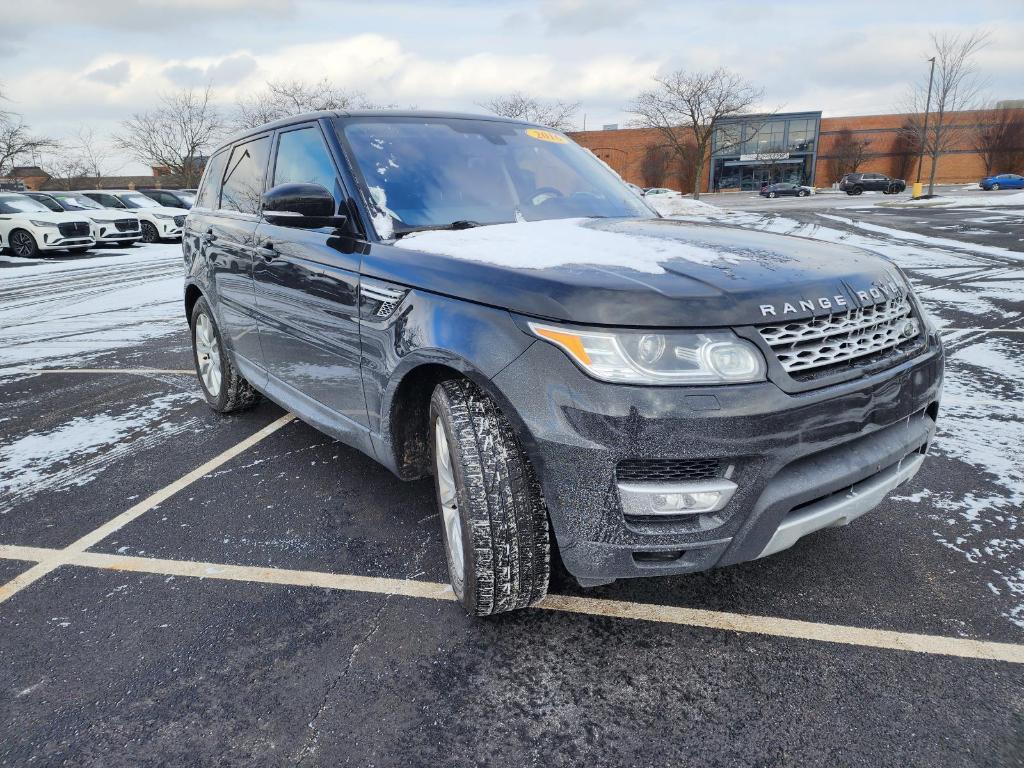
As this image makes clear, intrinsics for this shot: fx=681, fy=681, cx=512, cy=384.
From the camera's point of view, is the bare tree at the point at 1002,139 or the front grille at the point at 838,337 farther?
the bare tree at the point at 1002,139

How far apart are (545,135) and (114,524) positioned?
2872 mm

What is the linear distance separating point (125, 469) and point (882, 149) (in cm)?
7498

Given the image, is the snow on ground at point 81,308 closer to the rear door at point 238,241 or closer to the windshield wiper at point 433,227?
the rear door at point 238,241

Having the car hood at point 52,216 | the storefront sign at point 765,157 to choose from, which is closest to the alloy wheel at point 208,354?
the car hood at point 52,216

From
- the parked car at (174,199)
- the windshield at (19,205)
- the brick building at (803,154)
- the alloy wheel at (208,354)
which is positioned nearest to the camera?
the alloy wheel at (208,354)

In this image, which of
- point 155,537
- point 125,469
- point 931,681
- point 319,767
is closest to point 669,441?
point 931,681

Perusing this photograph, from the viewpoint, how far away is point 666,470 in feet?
6.01

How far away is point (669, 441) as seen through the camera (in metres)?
1.77

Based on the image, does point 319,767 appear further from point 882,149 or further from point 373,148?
point 882,149

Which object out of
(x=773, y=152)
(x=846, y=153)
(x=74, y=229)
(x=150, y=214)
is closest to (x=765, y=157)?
(x=773, y=152)

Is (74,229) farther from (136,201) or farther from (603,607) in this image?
(603,607)

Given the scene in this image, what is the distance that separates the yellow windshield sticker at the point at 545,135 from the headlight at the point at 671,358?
6.84 feet

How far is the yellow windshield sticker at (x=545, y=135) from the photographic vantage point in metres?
3.57

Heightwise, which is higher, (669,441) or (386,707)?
(669,441)
